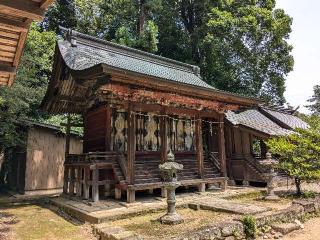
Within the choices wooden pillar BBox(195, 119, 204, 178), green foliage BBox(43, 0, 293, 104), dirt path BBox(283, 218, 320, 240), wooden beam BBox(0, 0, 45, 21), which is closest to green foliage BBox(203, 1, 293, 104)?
green foliage BBox(43, 0, 293, 104)

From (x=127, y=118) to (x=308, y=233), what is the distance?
264 inches

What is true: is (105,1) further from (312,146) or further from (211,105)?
(312,146)

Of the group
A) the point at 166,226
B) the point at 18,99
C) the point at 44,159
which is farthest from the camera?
the point at 44,159

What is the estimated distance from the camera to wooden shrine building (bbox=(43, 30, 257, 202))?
9.87 m

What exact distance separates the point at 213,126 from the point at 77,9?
21.9 metres

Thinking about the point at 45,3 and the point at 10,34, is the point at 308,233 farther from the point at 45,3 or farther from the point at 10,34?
the point at 10,34

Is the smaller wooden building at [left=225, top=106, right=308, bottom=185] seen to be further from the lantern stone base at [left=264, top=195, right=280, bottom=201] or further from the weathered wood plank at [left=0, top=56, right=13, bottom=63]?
the weathered wood plank at [left=0, top=56, right=13, bottom=63]

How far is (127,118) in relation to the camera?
10773 mm

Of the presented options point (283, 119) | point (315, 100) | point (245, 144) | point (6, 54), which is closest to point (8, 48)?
point (6, 54)

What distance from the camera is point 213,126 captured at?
16266 mm

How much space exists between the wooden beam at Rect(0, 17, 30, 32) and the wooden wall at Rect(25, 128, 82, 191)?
466 inches

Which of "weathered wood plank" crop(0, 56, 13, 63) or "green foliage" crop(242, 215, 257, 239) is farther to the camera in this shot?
"green foliage" crop(242, 215, 257, 239)

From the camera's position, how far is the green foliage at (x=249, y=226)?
23.3ft

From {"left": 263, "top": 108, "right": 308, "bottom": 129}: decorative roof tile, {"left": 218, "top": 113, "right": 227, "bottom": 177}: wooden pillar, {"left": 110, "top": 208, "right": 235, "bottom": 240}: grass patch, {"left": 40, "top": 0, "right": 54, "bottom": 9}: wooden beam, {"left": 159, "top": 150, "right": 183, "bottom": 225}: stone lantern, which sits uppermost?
{"left": 263, "top": 108, "right": 308, "bottom": 129}: decorative roof tile
